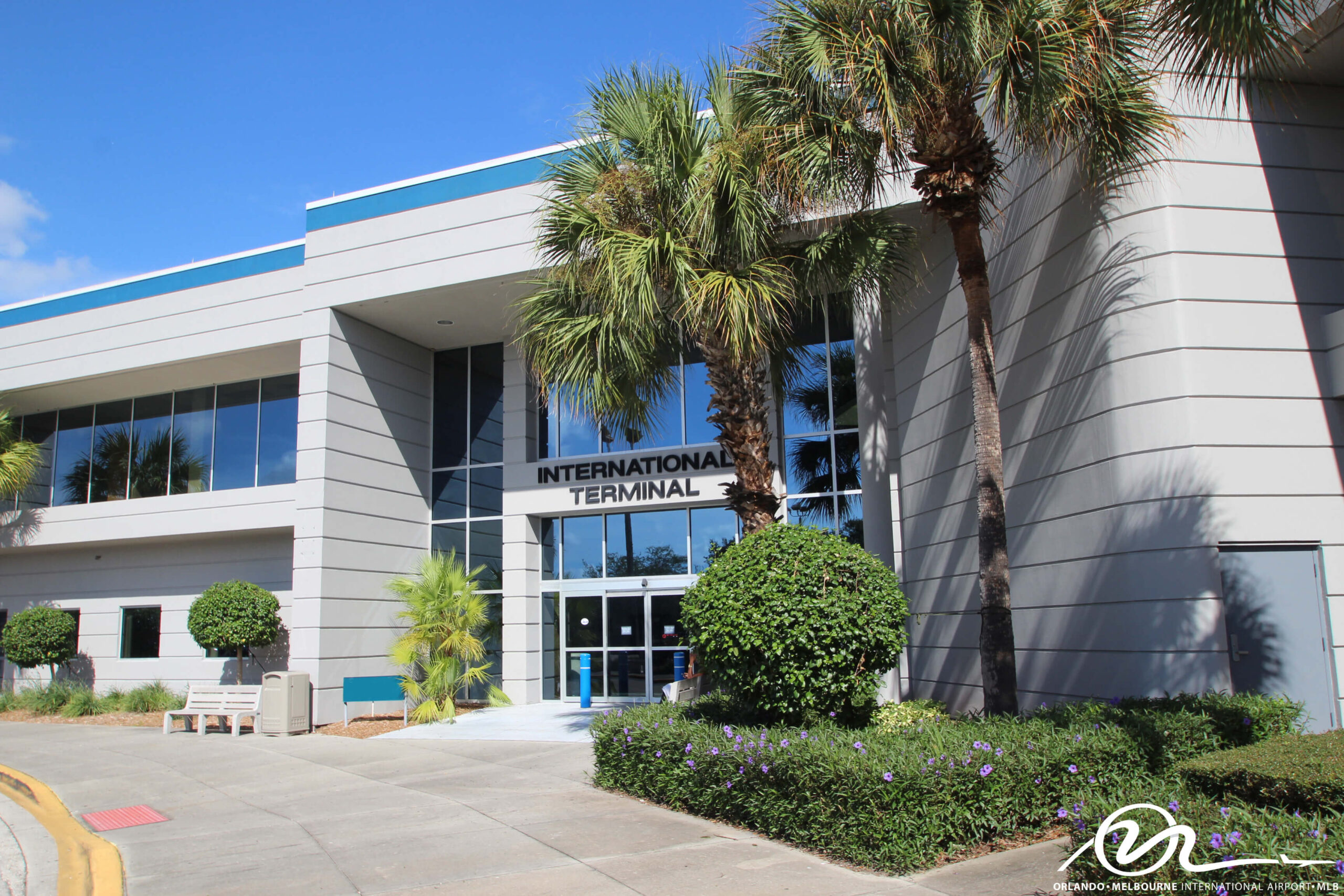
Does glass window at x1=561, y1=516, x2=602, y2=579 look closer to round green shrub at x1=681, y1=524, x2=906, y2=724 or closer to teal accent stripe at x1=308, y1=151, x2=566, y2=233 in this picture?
teal accent stripe at x1=308, y1=151, x2=566, y2=233

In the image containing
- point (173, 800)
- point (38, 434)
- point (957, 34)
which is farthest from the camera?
point (38, 434)

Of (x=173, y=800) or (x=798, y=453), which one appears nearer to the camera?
(x=173, y=800)

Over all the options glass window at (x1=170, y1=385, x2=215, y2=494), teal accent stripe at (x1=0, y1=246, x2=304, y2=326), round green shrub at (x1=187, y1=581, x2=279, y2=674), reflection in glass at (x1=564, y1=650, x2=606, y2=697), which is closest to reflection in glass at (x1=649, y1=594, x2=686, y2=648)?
reflection in glass at (x1=564, y1=650, x2=606, y2=697)

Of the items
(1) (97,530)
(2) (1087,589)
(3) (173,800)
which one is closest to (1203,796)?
(2) (1087,589)

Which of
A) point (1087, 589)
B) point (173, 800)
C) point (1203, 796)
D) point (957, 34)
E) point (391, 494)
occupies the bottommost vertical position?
point (173, 800)

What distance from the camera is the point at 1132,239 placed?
349 inches

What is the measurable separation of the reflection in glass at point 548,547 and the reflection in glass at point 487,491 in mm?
1521

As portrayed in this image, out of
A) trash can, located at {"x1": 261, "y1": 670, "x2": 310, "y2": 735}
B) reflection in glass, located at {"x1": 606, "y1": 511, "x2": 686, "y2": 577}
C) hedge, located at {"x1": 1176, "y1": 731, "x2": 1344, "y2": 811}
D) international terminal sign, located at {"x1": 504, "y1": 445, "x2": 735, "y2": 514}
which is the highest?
international terminal sign, located at {"x1": 504, "y1": 445, "x2": 735, "y2": 514}

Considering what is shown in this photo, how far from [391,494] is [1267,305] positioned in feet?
50.0

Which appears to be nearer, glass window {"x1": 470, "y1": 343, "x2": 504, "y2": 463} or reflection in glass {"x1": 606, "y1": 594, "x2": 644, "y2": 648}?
reflection in glass {"x1": 606, "y1": 594, "x2": 644, "y2": 648}

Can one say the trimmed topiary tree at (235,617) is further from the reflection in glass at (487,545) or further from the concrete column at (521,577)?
the concrete column at (521,577)

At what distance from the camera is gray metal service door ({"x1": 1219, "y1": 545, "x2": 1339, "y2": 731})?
8.23m

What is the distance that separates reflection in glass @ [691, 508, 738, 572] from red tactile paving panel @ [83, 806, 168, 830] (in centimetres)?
970

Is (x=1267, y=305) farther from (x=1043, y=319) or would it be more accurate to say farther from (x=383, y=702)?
(x=383, y=702)
